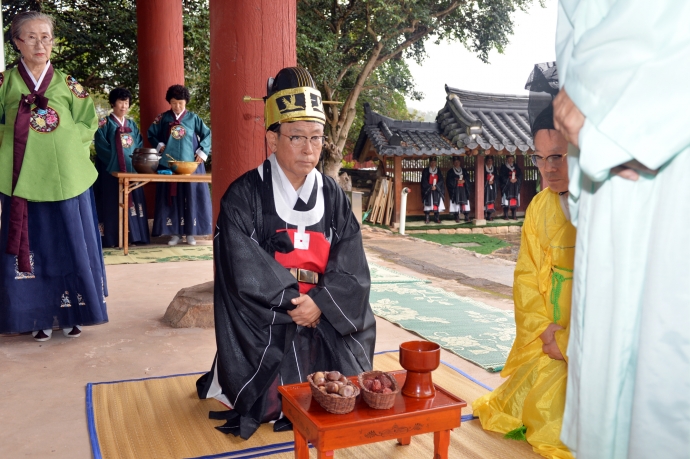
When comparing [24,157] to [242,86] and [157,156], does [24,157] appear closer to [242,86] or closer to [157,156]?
[242,86]

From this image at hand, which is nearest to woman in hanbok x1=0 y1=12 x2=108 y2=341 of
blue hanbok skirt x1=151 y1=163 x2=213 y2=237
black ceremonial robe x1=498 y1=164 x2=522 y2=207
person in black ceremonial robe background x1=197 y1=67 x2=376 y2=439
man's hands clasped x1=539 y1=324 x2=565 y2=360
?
person in black ceremonial robe background x1=197 y1=67 x2=376 y2=439

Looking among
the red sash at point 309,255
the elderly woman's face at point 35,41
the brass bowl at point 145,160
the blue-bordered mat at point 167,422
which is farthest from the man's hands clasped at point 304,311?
the brass bowl at point 145,160

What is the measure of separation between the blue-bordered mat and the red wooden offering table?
0.48 metres

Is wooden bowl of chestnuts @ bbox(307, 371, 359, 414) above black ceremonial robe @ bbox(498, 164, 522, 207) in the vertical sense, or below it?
below

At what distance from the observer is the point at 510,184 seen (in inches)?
630

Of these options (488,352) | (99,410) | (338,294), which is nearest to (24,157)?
(99,410)

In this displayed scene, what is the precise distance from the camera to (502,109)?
17031 millimetres

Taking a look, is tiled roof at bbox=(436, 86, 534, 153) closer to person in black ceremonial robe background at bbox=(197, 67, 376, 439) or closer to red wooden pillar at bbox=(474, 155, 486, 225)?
red wooden pillar at bbox=(474, 155, 486, 225)

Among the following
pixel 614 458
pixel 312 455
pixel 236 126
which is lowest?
pixel 312 455

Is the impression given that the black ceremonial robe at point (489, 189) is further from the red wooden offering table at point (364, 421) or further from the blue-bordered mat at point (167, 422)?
the red wooden offering table at point (364, 421)

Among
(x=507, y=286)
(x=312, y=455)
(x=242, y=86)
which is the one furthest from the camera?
(x=507, y=286)

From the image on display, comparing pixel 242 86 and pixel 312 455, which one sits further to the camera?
pixel 242 86

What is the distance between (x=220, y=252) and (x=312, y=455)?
99cm

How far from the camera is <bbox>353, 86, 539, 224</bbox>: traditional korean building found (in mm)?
14766
